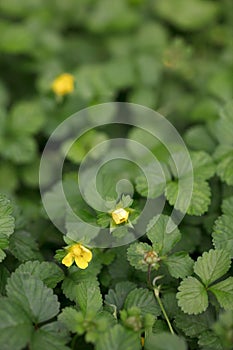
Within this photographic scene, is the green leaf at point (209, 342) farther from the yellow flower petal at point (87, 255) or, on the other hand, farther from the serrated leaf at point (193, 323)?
the yellow flower petal at point (87, 255)

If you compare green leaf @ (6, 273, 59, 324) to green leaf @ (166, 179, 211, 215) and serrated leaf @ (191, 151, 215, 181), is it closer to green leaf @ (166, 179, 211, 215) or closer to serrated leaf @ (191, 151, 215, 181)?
green leaf @ (166, 179, 211, 215)

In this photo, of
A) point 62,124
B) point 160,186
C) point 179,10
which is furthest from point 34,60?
point 160,186

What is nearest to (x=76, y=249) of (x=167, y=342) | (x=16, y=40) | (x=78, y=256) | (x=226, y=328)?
(x=78, y=256)

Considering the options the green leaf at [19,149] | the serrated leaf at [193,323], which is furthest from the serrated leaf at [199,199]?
the green leaf at [19,149]

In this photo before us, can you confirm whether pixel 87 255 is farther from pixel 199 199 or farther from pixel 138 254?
pixel 199 199

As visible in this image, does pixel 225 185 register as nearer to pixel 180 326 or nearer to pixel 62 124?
pixel 180 326
